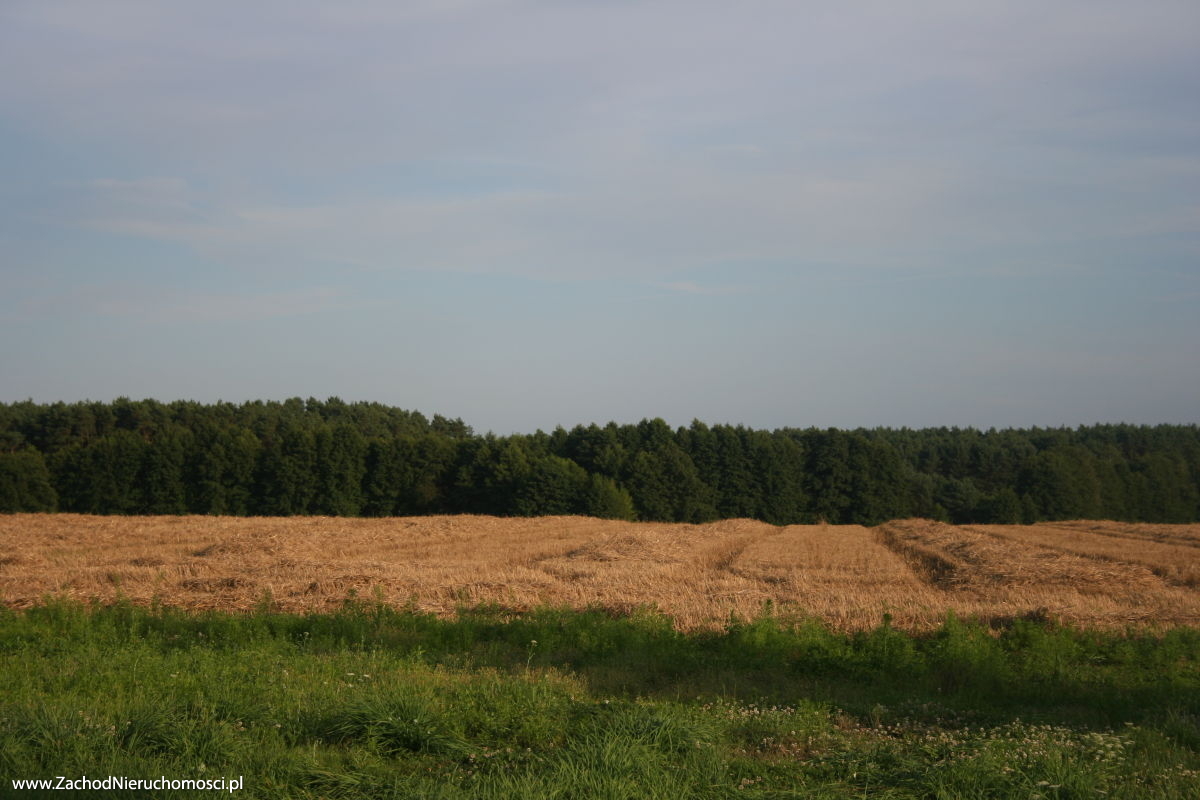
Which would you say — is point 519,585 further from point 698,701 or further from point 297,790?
point 297,790

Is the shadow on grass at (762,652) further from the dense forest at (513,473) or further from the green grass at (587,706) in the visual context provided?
the dense forest at (513,473)

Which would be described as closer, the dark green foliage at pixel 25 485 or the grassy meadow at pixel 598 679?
the grassy meadow at pixel 598 679

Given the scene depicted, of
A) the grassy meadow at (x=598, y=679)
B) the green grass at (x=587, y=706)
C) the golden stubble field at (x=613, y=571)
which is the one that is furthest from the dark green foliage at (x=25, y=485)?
the green grass at (x=587, y=706)

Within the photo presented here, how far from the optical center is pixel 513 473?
62719 millimetres

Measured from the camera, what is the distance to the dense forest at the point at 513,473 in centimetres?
5888

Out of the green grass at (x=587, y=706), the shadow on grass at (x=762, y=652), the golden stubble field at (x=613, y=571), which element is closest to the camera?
the green grass at (x=587, y=706)

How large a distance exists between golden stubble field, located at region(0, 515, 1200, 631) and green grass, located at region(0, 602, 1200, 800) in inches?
60.4

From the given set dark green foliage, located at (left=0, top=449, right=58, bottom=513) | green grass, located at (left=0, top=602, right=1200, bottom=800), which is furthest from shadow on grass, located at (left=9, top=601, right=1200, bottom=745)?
dark green foliage, located at (left=0, top=449, right=58, bottom=513)

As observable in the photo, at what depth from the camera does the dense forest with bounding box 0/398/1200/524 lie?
58875mm

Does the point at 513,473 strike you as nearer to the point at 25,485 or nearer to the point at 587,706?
the point at 25,485

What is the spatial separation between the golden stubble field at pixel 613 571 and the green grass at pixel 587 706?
1535 millimetres

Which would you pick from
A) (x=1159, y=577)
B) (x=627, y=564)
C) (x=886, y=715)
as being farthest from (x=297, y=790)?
(x=1159, y=577)

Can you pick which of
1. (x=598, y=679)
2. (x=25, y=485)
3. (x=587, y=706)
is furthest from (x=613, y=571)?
(x=25, y=485)

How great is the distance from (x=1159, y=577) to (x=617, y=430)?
5378 cm
